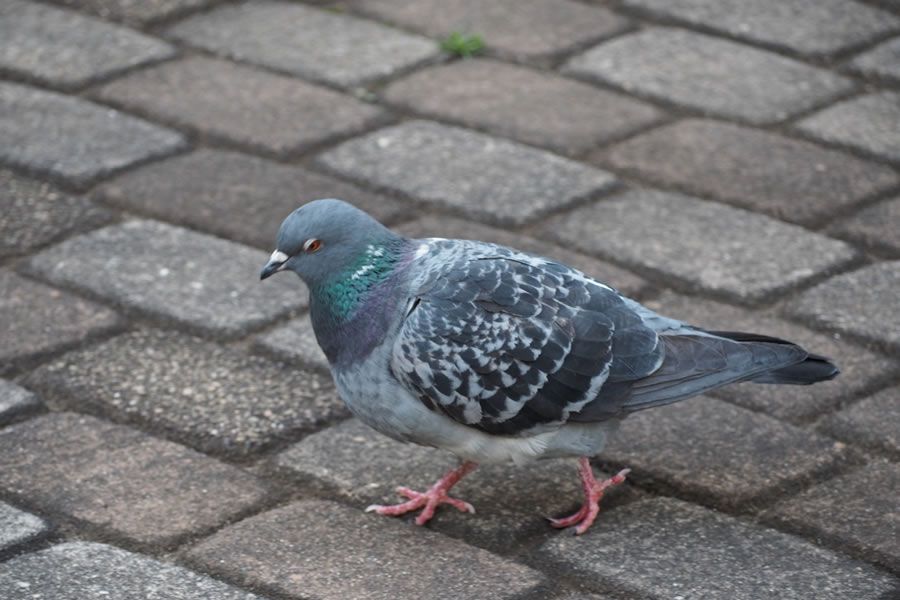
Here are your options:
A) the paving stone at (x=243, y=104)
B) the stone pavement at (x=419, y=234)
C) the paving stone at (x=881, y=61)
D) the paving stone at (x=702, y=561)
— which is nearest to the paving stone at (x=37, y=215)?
the stone pavement at (x=419, y=234)

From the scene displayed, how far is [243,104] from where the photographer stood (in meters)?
5.66

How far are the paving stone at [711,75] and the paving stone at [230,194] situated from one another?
1.31m

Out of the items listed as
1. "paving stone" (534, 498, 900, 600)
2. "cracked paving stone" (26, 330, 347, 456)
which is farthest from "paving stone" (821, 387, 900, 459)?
"cracked paving stone" (26, 330, 347, 456)

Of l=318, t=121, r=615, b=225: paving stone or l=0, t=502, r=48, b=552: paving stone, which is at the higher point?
l=318, t=121, r=615, b=225: paving stone

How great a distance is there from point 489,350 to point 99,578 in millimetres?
1045

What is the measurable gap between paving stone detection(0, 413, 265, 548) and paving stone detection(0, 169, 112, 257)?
1.00 meters

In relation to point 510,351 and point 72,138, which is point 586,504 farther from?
point 72,138

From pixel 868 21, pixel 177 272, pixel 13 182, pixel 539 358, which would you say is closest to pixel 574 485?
pixel 539 358

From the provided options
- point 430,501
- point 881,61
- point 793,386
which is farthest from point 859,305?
point 881,61

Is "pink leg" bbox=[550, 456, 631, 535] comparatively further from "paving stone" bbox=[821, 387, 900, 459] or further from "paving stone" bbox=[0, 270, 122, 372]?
"paving stone" bbox=[0, 270, 122, 372]

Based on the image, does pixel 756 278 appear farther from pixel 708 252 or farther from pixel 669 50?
pixel 669 50

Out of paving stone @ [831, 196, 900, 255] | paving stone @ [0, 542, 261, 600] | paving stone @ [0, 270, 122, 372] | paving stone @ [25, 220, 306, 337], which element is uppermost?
paving stone @ [831, 196, 900, 255]

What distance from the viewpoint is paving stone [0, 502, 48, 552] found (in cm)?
351

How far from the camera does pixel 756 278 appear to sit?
4727mm
